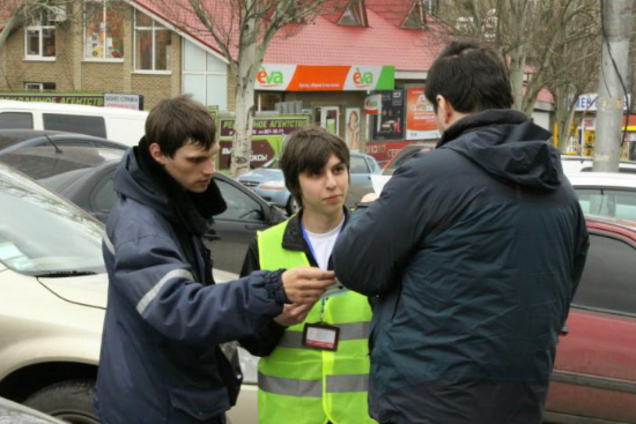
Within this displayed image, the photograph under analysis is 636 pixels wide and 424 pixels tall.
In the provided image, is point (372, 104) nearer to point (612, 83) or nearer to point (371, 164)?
point (371, 164)

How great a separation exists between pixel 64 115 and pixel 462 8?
52.7ft

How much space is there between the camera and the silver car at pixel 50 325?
4.02 meters

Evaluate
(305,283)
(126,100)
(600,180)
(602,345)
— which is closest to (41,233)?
(305,283)

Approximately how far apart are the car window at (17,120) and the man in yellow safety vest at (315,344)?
1154 centimetres

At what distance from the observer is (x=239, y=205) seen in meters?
9.73

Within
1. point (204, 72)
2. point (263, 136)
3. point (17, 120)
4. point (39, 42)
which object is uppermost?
point (39, 42)

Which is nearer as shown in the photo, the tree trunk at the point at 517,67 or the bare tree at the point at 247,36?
the bare tree at the point at 247,36

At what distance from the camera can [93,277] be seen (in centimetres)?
450

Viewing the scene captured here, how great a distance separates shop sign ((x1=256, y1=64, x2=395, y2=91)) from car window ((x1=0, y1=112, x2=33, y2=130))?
791 inches

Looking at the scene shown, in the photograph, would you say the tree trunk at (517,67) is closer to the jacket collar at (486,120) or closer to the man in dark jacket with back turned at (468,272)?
the jacket collar at (486,120)

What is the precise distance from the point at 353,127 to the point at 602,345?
36039mm

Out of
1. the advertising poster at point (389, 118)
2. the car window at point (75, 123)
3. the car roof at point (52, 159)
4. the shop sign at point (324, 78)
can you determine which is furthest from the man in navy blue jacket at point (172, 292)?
the advertising poster at point (389, 118)

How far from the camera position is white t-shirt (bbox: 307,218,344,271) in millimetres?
3188

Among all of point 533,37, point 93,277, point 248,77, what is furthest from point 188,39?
point 93,277
